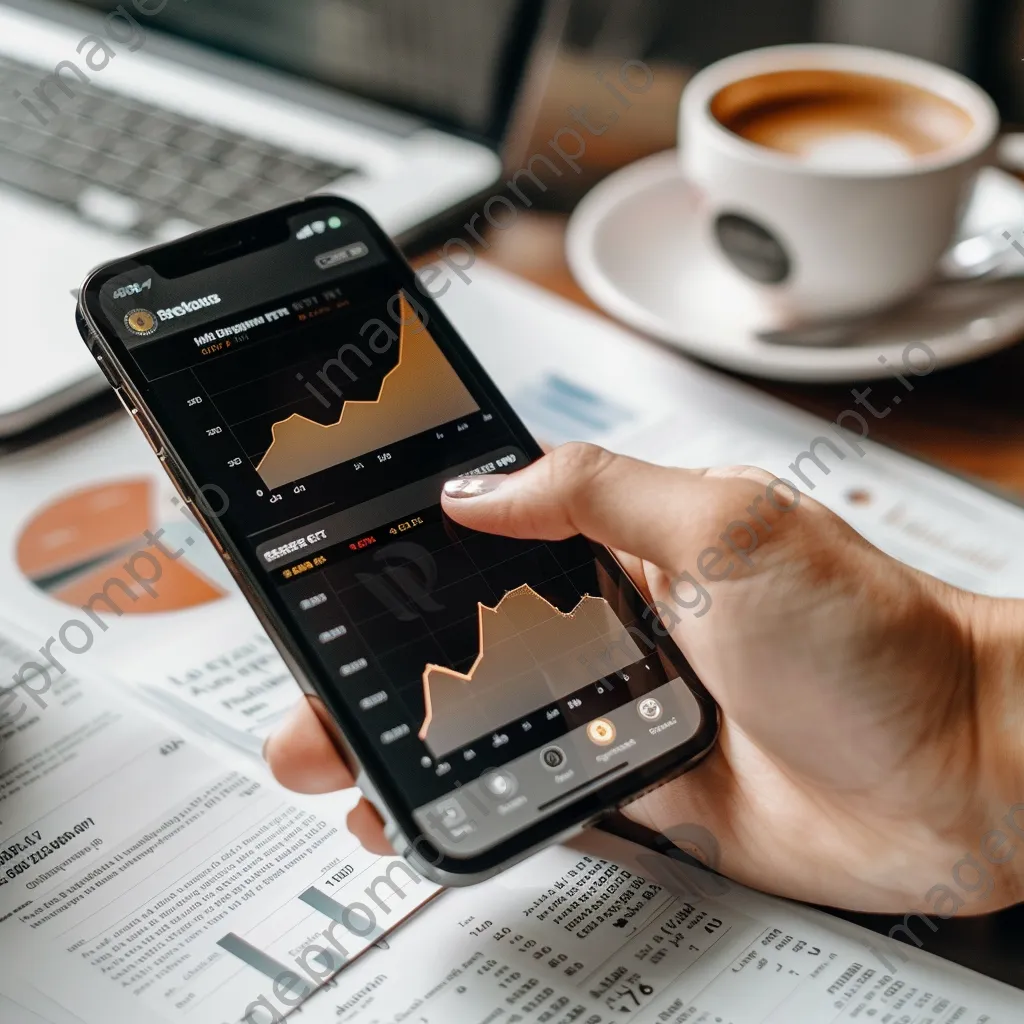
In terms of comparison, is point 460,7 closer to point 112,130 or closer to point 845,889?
point 112,130

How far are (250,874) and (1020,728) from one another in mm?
241

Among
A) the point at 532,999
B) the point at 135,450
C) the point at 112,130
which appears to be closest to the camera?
the point at 532,999

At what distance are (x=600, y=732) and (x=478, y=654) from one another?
4 centimetres

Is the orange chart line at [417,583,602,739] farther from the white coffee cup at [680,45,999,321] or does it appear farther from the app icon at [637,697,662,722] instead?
the white coffee cup at [680,45,999,321]

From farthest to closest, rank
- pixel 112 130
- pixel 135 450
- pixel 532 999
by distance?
pixel 112 130 < pixel 135 450 < pixel 532 999

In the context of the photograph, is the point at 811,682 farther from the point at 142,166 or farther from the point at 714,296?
the point at 142,166

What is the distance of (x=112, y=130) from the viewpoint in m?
0.69

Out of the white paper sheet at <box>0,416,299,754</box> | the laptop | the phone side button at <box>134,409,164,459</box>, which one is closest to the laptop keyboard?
the laptop

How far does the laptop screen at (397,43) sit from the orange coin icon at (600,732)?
0.40 metres

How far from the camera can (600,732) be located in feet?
1.19

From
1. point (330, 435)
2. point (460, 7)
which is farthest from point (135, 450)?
point (460, 7)

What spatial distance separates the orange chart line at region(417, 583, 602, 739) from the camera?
0.35 m

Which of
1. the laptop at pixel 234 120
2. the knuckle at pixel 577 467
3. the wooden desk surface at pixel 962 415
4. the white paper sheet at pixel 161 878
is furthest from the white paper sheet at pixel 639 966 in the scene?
the laptop at pixel 234 120

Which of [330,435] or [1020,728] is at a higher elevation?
[330,435]
